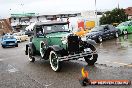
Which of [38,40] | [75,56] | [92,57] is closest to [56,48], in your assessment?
[75,56]

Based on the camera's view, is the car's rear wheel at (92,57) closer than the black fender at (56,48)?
No

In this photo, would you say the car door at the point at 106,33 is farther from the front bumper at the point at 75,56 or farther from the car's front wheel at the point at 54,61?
the car's front wheel at the point at 54,61

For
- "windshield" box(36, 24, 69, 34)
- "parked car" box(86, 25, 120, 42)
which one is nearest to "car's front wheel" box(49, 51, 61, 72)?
"windshield" box(36, 24, 69, 34)

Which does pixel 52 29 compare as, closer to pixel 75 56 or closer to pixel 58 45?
pixel 58 45

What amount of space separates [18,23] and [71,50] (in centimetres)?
8541

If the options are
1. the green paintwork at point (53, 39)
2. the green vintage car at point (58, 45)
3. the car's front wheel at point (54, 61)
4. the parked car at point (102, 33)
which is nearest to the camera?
the car's front wheel at point (54, 61)

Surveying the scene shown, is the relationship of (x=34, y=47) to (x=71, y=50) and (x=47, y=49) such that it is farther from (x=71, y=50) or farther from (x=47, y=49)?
(x=71, y=50)

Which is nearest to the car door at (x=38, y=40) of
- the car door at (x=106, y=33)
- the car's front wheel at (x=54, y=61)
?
the car's front wheel at (x=54, y=61)

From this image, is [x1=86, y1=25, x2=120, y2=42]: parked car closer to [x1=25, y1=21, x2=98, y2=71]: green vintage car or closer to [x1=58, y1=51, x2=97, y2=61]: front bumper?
[x1=25, y1=21, x2=98, y2=71]: green vintage car

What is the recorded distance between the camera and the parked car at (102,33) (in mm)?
26406

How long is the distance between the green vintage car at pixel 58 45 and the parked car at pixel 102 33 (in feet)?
39.7

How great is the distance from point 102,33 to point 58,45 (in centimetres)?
1500

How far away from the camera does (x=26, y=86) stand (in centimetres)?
962

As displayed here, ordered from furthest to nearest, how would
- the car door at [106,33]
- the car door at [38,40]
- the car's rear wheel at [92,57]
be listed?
the car door at [106,33] → the car door at [38,40] → the car's rear wheel at [92,57]
